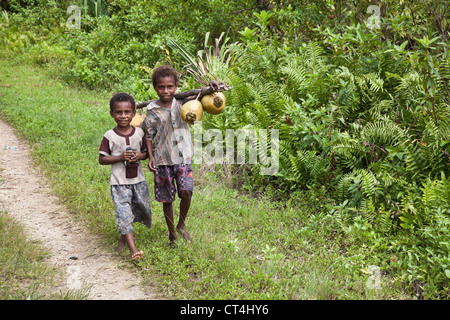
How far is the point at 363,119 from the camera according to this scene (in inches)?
232

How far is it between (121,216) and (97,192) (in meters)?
1.63

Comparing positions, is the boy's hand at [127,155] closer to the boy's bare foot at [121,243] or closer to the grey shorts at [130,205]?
the grey shorts at [130,205]

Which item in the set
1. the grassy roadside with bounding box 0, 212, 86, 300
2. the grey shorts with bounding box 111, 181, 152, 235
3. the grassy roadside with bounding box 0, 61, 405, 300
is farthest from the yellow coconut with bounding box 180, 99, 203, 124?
the grassy roadside with bounding box 0, 212, 86, 300

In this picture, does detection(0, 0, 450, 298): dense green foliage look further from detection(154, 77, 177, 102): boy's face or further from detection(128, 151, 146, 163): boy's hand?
detection(128, 151, 146, 163): boy's hand

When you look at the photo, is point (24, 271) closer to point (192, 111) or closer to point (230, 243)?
point (230, 243)

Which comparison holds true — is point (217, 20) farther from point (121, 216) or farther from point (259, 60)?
point (121, 216)

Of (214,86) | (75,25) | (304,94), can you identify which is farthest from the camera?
(75,25)

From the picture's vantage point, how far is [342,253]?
4.44 meters

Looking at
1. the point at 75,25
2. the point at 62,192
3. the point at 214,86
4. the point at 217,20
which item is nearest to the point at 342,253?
the point at 214,86

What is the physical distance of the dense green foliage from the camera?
14.5 ft

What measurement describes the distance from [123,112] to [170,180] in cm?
77

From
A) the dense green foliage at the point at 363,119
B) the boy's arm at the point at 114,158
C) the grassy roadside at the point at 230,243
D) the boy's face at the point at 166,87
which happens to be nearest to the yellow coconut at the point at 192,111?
the boy's face at the point at 166,87

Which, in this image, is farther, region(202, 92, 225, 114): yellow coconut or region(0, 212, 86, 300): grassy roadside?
region(202, 92, 225, 114): yellow coconut

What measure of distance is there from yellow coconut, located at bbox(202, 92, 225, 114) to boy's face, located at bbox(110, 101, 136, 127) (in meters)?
0.73
